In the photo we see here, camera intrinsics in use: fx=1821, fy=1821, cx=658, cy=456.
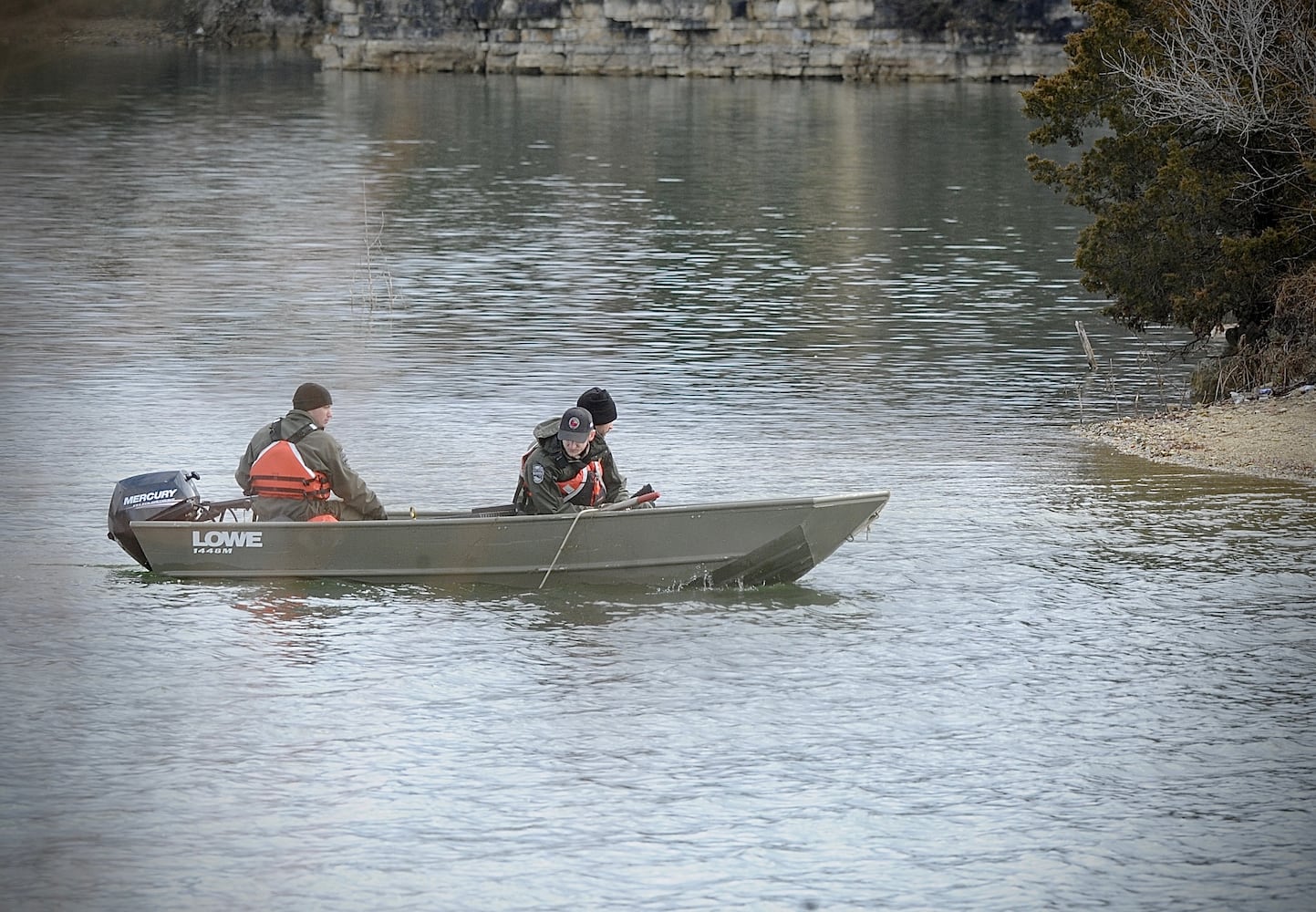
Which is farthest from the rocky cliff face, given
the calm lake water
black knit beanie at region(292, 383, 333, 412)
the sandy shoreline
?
black knit beanie at region(292, 383, 333, 412)

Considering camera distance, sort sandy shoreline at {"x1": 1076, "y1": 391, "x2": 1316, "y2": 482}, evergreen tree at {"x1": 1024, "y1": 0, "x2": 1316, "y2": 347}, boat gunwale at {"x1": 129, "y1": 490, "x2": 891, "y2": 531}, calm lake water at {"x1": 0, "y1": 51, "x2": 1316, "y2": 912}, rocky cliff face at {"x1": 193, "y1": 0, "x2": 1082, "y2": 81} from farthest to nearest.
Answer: rocky cliff face at {"x1": 193, "y1": 0, "x2": 1082, "y2": 81}, evergreen tree at {"x1": 1024, "y1": 0, "x2": 1316, "y2": 347}, sandy shoreline at {"x1": 1076, "y1": 391, "x2": 1316, "y2": 482}, boat gunwale at {"x1": 129, "y1": 490, "x2": 891, "y2": 531}, calm lake water at {"x1": 0, "y1": 51, "x2": 1316, "y2": 912}

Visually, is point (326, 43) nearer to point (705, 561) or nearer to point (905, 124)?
point (905, 124)

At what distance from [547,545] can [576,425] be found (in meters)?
0.90

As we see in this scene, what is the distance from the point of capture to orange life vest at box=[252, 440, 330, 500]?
505 inches

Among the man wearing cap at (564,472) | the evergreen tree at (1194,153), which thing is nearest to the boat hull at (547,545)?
the man wearing cap at (564,472)

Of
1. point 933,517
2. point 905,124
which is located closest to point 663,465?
point 933,517

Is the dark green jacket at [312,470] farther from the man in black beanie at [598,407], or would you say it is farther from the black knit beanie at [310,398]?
the man in black beanie at [598,407]

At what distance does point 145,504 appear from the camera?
12.9 m

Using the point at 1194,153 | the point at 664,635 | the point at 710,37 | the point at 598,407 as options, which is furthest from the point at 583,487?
the point at 710,37

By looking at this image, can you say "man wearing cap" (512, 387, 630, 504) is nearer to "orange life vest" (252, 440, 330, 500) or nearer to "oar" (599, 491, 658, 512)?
"oar" (599, 491, 658, 512)

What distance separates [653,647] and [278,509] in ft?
9.97

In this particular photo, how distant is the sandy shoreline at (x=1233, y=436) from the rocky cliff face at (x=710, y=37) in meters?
74.8

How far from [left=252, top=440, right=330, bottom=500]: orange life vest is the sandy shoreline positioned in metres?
8.80

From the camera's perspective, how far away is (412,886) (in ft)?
27.0
